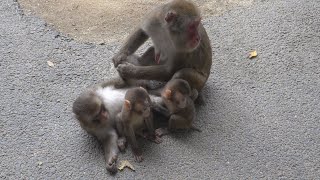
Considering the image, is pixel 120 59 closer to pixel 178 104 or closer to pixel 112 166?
pixel 178 104

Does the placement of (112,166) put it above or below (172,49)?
below

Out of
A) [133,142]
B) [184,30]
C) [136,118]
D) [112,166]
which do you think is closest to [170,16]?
[184,30]

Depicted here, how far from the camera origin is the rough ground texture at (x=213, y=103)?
403cm

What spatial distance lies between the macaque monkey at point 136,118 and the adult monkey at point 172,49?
414mm

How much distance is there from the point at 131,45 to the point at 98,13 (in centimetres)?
134

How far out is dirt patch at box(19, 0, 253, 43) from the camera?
5336mm

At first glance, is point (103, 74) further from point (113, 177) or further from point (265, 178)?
point (265, 178)

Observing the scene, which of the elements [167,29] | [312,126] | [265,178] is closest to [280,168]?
[265,178]

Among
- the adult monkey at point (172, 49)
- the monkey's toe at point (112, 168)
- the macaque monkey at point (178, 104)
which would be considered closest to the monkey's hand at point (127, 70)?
the adult monkey at point (172, 49)

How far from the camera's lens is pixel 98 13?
5.65 meters

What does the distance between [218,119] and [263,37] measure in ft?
4.41

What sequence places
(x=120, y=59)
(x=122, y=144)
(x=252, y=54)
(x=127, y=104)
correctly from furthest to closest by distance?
(x=252, y=54)
(x=120, y=59)
(x=122, y=144)
(x=127, y=104)

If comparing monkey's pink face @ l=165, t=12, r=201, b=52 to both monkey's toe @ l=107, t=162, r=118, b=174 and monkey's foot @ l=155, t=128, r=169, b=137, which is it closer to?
monkey's foot @ l=155, t=128, r=169, b=137

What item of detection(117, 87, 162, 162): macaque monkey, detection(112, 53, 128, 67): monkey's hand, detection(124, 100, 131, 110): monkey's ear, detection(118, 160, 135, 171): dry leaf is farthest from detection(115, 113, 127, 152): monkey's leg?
detection(112, 53, 128, 67): monkey's hand
